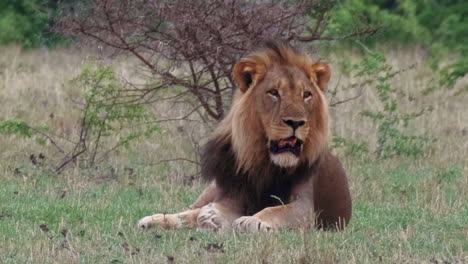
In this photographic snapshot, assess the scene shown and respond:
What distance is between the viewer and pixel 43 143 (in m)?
10.7

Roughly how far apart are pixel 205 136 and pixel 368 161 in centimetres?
158

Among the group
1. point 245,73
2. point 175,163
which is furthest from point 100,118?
point 245,73

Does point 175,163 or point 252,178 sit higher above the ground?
point 252,178

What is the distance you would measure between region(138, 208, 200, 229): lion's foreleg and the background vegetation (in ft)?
0.50

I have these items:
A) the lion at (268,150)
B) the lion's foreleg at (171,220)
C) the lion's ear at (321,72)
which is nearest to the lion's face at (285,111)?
the lion at (268,150)

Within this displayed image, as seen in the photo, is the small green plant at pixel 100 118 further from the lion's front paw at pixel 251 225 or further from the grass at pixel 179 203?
the lion's front paw at pixel 251 225

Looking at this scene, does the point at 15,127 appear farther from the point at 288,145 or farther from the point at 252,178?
the point at 288,145

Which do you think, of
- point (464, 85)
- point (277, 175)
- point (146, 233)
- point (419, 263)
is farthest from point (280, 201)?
point (464, 85)

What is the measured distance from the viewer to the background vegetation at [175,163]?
5980 millimetres

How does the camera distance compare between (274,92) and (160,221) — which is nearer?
(274,92)

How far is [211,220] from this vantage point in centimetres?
673

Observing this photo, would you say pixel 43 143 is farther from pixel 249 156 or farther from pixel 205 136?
pixel 249 156

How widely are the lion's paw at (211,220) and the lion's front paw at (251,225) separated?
0.60 feet

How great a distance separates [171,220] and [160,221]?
89 millimetres
